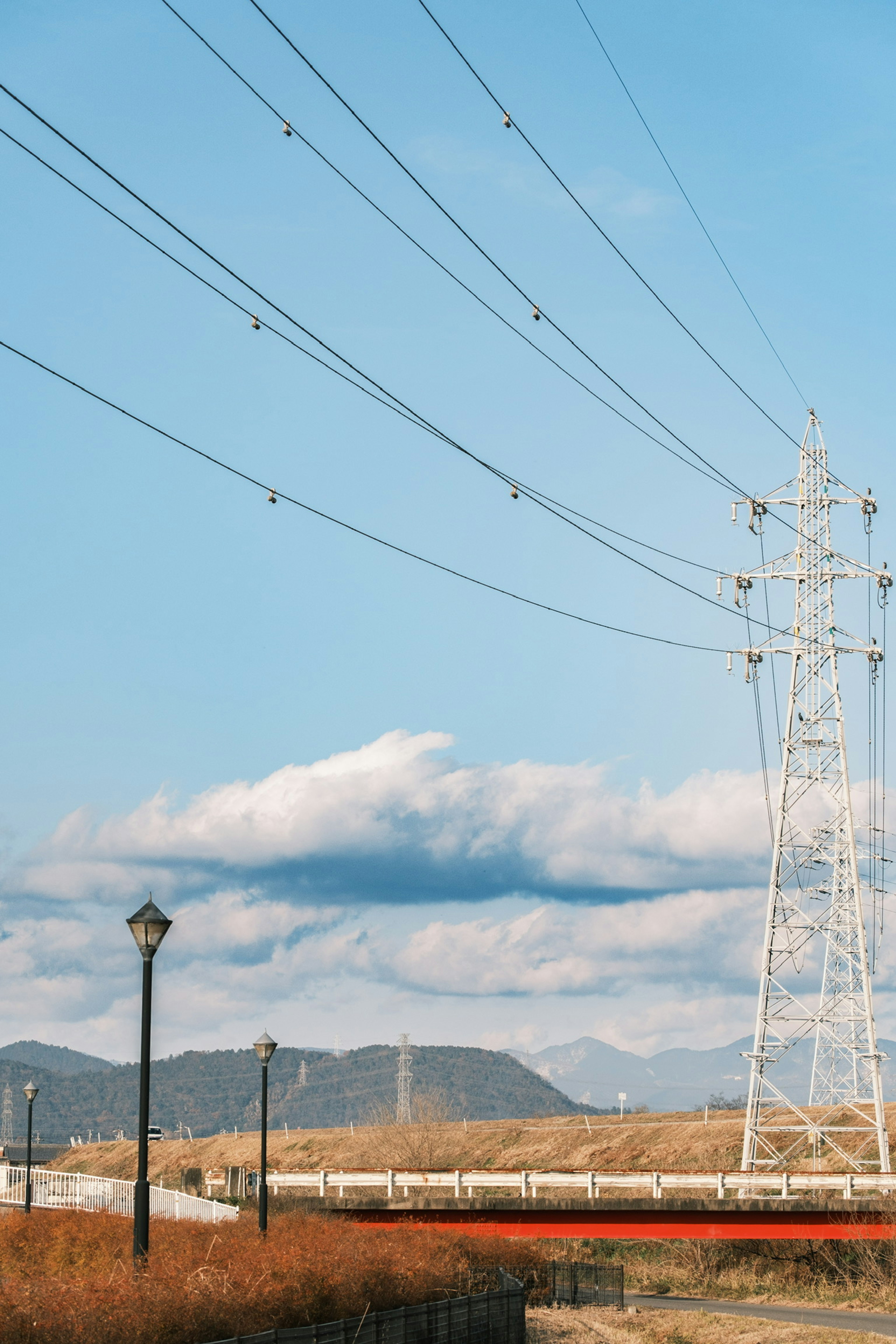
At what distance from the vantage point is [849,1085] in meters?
43.8

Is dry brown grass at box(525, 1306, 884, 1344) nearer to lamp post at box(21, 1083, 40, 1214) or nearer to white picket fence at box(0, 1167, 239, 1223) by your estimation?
white picket fence at box(0, 1167, 239, 1223)

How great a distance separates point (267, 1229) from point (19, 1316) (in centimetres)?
1334

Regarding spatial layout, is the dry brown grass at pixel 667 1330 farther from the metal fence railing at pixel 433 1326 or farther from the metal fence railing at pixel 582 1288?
the metal fence railing at pixel 433 1326

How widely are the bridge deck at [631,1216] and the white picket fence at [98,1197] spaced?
15.0 feet

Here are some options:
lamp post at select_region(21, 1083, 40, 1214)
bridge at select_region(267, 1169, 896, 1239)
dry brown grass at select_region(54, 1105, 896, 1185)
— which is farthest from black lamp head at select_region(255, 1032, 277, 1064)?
dry brown grass at select_region(54, 1105, 896, 1185)

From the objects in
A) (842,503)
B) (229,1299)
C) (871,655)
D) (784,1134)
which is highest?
(842,503)

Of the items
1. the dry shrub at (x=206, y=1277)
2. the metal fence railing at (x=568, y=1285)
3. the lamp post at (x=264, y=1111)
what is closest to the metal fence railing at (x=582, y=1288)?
the metal fence railing at (x=568, y=1285)

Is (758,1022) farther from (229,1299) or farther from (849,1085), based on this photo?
(229,1299)

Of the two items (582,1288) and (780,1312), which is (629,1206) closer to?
(582,1288)

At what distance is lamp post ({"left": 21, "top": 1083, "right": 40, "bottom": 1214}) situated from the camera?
4450 centimetres

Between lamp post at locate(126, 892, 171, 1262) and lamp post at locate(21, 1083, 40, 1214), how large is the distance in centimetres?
2686

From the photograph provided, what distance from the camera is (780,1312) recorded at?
4056 cm

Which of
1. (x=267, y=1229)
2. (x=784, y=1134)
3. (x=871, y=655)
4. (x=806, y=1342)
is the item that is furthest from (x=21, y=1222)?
(x=784, y=1134)

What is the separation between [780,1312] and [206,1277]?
2806 centimetres
